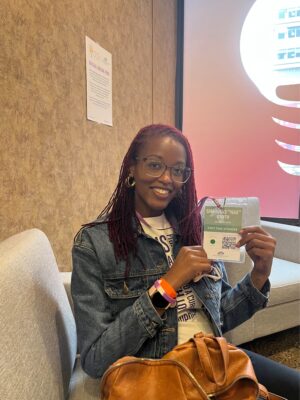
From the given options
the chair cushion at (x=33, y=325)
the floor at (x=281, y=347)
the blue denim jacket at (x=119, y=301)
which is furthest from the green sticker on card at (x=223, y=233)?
the floor at (x=281, y=347)

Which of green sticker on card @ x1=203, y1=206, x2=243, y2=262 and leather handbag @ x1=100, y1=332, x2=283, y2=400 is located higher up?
green sticker on card @ x1=203, y1=206, x2=243, y2=262

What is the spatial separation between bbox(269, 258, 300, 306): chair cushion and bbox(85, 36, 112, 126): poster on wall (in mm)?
1321

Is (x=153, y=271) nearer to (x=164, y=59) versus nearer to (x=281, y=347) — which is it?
(x=281, y=347)

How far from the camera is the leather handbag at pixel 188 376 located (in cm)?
61

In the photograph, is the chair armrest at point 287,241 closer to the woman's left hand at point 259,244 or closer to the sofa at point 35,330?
the woman's left hand at point 259,244

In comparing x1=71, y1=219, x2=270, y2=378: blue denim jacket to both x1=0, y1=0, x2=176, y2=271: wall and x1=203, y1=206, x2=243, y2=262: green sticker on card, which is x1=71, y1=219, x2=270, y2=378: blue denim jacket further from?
x1=0, y1=0, x2=176, y2=271: wall

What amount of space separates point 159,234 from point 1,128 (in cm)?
65

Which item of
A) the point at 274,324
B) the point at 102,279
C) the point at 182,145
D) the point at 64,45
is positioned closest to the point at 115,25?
the point at 64,45

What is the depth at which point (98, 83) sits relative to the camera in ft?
5.65

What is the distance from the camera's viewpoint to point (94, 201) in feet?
5.83

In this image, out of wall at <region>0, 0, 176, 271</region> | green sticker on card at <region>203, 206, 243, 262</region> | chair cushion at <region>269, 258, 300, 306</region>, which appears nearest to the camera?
green sticker on card at <region>203, 206, 243, 262</region>

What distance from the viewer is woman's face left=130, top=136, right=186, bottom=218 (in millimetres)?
882

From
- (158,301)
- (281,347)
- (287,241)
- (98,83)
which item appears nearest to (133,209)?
(158,301)

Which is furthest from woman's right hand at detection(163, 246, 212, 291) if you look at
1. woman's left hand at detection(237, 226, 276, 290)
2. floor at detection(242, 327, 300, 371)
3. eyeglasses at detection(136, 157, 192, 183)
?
→ floor at detection(242, 327, 300, 371)
